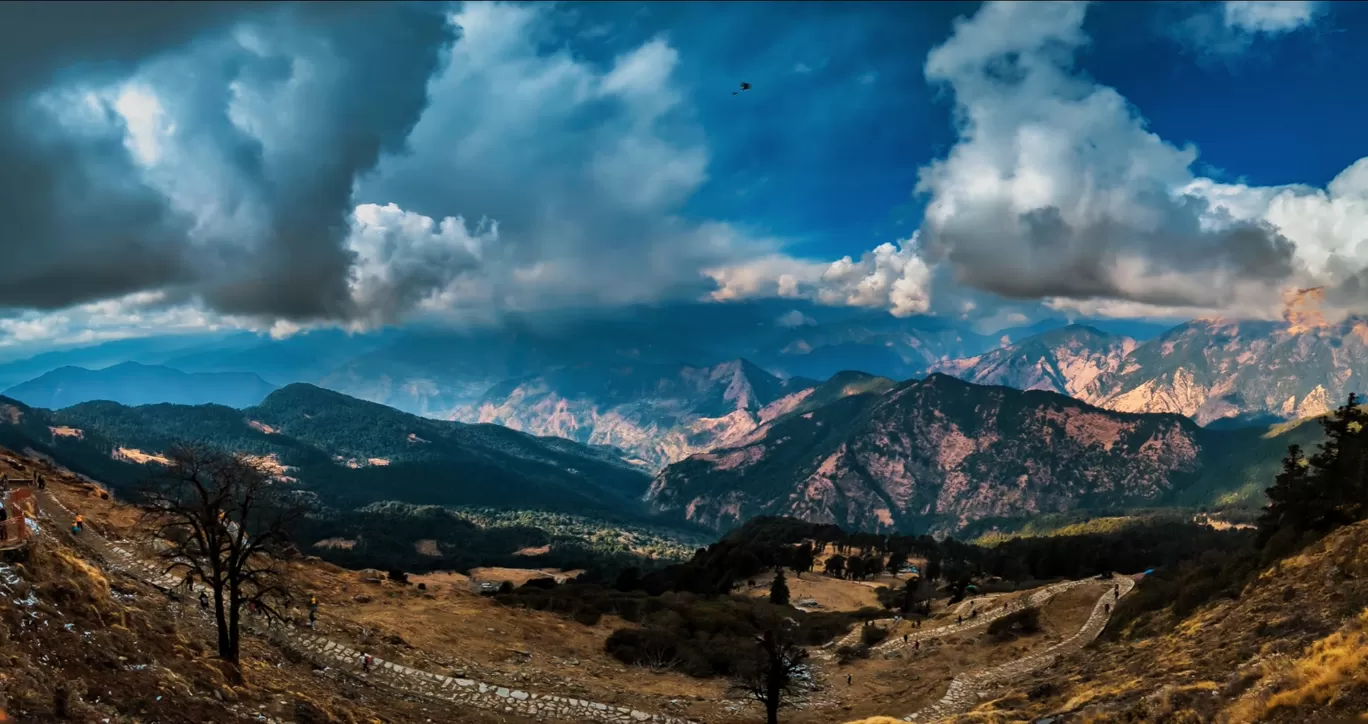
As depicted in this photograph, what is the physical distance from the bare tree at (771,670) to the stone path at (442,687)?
4952 mm

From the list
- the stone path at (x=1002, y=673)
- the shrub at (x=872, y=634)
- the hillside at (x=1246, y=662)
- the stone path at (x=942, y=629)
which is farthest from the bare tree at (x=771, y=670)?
the hillside at (x=1246, y=662)

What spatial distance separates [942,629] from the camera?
2788 inches

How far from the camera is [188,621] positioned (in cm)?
3278

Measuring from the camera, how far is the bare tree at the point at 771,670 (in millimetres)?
34344

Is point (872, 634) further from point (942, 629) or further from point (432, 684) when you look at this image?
point (432, 684)

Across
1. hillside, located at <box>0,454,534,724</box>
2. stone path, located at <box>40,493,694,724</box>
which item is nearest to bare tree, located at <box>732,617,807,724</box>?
stone path, located at <box>40,493,694,724</box>

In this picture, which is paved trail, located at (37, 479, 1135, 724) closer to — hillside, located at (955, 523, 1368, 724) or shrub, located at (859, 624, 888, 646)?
hillside, located at (955, 523, 1368, 724)

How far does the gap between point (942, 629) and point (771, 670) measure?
146 ft

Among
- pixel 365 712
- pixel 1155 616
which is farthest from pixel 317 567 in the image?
pixel 1155 616

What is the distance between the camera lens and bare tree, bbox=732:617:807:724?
113 ft

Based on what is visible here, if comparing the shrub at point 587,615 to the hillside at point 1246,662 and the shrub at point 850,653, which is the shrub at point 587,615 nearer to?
the shrub at point 850,653

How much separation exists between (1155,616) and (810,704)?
2846 cm

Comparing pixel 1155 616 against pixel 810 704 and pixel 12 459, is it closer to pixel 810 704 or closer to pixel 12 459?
pixel 810 704

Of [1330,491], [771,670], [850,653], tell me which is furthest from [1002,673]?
[1330,491]
